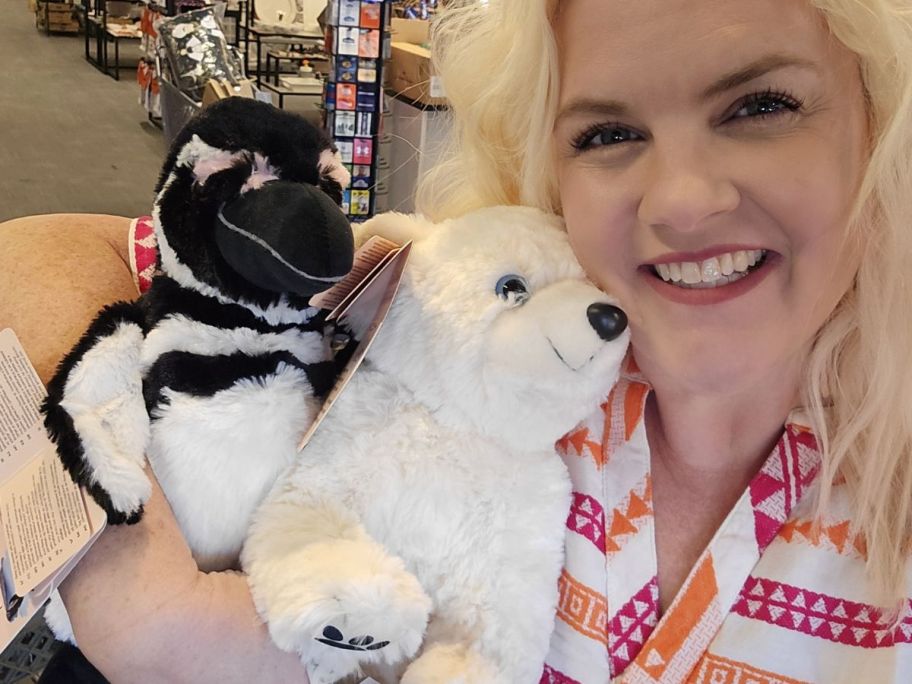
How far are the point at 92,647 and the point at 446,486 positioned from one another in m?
0.40

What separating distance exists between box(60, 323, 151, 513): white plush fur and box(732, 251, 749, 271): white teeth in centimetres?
66

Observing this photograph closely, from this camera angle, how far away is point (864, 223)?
0.97 m

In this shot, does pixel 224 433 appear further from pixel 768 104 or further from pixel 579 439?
pixel 768 104

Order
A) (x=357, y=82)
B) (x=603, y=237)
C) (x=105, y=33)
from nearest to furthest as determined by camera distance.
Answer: (x=603, y=237) < (x=357, y=82) < (x=105, y=33)

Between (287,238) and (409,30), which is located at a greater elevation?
(287,238)

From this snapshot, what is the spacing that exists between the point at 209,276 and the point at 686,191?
1.69 ft

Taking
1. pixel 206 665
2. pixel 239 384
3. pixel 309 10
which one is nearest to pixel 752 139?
pixel 239 384

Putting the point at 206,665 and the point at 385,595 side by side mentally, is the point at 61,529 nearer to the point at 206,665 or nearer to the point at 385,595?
the point at 206,665

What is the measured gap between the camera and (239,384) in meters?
0.86

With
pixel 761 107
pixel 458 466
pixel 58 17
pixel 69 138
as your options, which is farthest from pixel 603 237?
pixel 58 17

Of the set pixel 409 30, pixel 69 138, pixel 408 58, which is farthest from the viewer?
pixel 69 138

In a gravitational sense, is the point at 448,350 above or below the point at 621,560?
above

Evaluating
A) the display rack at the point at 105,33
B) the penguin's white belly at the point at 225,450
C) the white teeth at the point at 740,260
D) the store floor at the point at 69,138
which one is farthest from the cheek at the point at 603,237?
the display rack at the point at 105,33

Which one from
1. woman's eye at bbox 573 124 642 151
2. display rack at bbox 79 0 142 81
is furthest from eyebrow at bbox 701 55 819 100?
display rack at bbox 79 0 142 81
